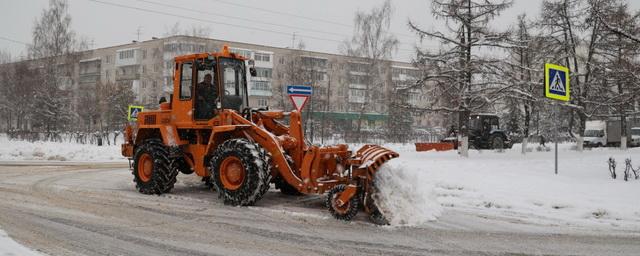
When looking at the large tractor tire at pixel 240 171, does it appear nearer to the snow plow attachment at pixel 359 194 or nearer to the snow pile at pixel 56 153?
the snow plow attachment at pixel 359 194

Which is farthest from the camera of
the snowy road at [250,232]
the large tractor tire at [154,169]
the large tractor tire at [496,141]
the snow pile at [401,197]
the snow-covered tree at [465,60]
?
the large tractor tire at [496,141]

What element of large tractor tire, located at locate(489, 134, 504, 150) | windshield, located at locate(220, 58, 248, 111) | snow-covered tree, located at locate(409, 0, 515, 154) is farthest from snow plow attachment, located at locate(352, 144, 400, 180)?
large tractor tire, located at locate(489, 134, 504, 150)

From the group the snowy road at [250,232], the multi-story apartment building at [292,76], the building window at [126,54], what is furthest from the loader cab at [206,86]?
the building window at [126,54]

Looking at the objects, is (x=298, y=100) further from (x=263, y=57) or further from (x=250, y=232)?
(x=263, y=57)

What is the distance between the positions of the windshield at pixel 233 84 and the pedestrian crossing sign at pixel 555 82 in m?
7.69

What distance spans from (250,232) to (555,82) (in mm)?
9724

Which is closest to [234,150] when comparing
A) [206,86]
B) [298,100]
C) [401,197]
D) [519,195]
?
[206,86]

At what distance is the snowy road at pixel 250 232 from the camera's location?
233 inches

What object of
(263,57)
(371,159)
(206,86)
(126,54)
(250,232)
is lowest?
(250,232)

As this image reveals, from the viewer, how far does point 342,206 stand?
24.6ft

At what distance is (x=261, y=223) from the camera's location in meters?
7.34

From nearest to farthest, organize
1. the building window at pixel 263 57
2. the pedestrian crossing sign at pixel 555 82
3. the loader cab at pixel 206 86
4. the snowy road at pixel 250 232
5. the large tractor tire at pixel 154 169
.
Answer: the snowy road at pixel 250 232 < the loader cab at pixel 206 86 < the large tractor tire at pixel 154 169 < the pedestrian crossing sign at pixel 555 82 < the building window at pixel 263 57

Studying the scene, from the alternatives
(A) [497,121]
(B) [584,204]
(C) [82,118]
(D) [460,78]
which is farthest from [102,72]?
(B) [584,204]

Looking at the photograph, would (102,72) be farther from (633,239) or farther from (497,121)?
(633,239)
